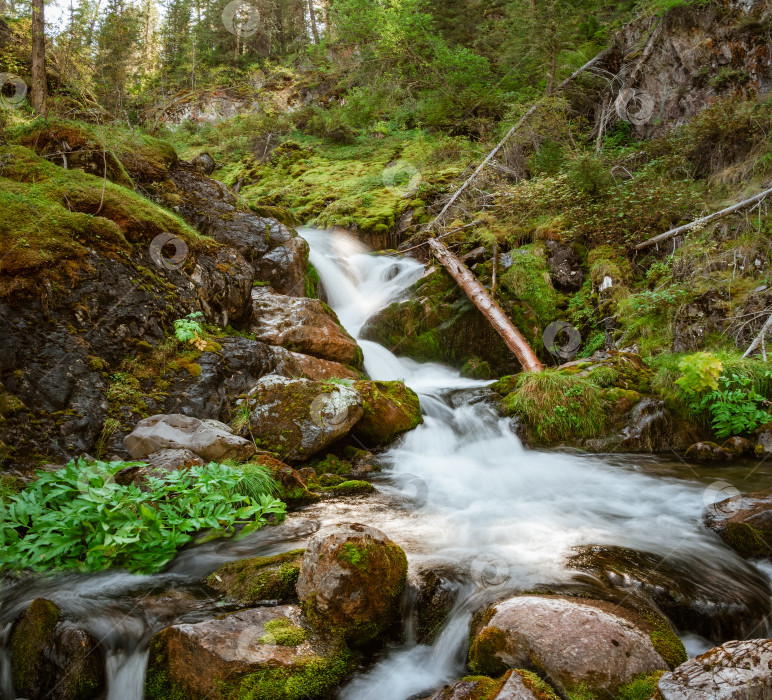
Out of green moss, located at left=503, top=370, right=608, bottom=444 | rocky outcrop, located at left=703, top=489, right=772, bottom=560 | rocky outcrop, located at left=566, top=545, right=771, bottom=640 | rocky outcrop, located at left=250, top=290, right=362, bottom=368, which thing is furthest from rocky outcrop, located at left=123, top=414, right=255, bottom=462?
rocky outcrop, located at left=703, top=489, right=772, bottom=560

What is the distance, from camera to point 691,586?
3.10m

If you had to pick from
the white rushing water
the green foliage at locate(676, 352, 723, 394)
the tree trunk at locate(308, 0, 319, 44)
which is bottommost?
the white rushing water

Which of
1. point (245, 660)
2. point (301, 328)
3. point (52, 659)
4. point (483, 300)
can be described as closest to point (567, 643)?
point (245, 660)

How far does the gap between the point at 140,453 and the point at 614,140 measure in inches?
537

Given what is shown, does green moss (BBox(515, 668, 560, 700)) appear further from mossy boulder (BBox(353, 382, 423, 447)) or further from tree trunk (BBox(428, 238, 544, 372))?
tree trunk (BBox(428, 238, 544, 372))

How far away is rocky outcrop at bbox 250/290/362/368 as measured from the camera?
7395mm

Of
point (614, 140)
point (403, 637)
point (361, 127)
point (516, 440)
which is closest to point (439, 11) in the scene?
point (361, 127)

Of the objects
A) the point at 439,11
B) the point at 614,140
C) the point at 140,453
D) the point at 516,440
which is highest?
the point at 439,11

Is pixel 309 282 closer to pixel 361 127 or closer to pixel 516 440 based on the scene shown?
pixel 516 440

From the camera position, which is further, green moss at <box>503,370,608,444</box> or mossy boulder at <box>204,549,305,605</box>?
green moss at <box>503,370,608,444</box>

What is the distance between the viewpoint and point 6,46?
8.40m

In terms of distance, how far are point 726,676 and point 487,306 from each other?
760cm

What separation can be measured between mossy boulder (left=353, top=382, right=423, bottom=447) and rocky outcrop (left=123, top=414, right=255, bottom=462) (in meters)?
1.90

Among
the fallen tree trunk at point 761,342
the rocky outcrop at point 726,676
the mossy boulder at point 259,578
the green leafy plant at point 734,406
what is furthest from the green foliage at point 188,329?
the fallen tree trunk at point 761,342
